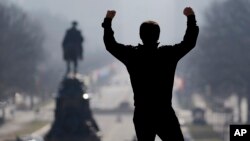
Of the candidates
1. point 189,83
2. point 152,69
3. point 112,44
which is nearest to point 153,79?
point 152,69

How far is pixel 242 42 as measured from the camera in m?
88.2

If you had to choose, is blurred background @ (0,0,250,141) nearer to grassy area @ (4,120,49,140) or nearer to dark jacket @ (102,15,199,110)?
grassy area @ (4,120,49,140)

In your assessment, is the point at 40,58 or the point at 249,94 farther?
the point at 40,58

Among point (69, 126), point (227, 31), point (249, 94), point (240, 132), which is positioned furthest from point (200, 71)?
point (240, 132)

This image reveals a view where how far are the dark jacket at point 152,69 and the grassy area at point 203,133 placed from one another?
182 ft

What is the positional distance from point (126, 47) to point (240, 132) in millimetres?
1757

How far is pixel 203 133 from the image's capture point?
69.3m

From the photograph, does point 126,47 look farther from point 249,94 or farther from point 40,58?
point 40,58

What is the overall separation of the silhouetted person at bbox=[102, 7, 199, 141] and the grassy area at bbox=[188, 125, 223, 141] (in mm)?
55360

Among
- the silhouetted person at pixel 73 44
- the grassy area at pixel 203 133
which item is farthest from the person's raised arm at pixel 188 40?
the grassy area at pixel 203 133

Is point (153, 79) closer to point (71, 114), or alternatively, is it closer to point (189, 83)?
point (71, 114)

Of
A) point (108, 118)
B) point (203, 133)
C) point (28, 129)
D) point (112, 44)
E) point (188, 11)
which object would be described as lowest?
point (112, 44)

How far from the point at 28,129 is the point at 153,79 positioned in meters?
62.5

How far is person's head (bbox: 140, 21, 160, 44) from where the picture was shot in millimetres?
7848
